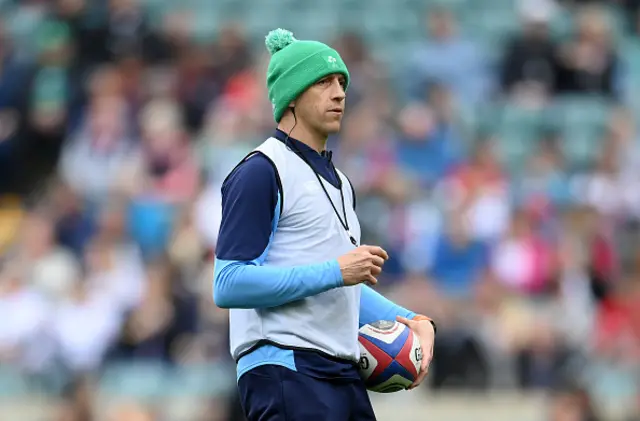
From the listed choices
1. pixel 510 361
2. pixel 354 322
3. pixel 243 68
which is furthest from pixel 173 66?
pixel 354 322

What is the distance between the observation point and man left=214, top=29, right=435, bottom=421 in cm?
504

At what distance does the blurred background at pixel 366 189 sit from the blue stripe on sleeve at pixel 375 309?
4.04 m

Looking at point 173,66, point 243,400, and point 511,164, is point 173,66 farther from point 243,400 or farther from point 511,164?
point 243,400

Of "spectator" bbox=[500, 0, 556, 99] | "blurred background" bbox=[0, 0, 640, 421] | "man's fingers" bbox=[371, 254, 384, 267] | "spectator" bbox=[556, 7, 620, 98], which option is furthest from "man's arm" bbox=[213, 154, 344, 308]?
"spectator" bbox=[556, 7, 620, 98]

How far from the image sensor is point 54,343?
37.0 ft

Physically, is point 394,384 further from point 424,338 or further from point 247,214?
point 247,214

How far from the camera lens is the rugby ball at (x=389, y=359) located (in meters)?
5.45

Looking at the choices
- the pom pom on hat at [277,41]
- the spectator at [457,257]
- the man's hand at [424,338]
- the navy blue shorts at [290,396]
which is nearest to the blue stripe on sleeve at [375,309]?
the man's hand at [424,338]

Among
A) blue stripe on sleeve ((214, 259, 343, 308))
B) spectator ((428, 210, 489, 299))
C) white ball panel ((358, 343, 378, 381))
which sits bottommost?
spectator ((428, 210, 489, 299))

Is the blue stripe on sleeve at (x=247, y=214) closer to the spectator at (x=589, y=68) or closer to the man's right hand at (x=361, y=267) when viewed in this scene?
the man's right hand at (x=361, y=267)

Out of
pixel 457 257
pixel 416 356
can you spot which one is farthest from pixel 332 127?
pixel 457 257

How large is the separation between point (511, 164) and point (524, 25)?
2275mm

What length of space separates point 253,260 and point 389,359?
0.74 metres

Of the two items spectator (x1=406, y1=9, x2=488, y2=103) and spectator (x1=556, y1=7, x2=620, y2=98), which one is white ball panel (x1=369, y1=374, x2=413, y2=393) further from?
spectator (x1=556, y1=7, x2=620, y2=98)
